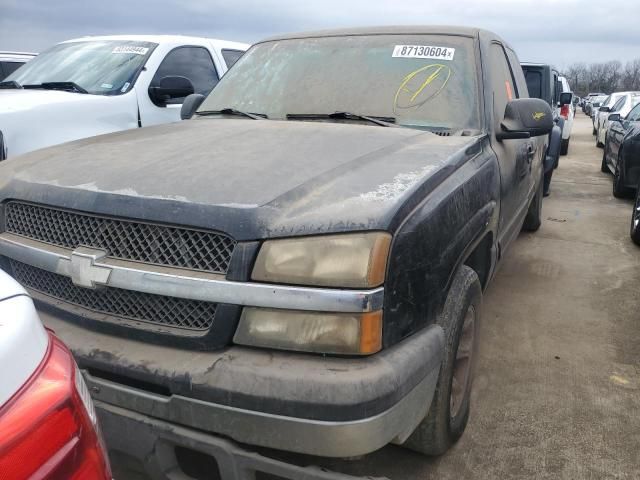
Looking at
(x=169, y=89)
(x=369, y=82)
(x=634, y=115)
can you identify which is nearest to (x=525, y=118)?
(x=369, y=82)

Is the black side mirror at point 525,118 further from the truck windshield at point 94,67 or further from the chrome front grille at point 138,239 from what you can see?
the truck windshield at point 94,67

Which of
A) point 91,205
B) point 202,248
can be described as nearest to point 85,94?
point 91,205

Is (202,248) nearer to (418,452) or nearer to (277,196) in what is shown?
(277,196)

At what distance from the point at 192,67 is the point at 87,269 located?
4.63m

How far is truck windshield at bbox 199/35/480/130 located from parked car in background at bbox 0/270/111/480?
2233mm

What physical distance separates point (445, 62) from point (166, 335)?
7.13 feet

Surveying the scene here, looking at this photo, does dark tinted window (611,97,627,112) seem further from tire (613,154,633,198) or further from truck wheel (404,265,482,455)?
truck wheel (404,265,482,455)

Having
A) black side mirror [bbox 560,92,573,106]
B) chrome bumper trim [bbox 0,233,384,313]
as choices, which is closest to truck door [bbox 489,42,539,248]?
chrome bumper trim [bbox 0,233,384,313]

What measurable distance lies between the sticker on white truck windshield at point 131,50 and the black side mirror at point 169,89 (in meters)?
0.40

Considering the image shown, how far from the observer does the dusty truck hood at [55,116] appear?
4383 mm

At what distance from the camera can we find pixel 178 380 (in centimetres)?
173

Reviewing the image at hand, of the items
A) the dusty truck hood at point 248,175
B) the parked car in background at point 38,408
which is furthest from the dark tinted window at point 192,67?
the parked car in background at point 38,408

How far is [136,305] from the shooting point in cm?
192

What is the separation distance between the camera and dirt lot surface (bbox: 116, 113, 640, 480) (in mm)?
2488
